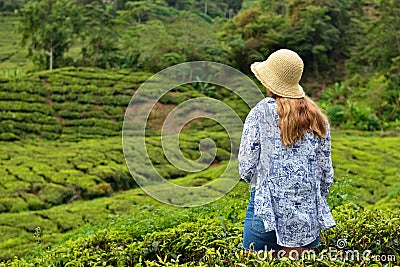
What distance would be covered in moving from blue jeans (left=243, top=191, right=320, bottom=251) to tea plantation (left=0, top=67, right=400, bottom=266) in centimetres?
13

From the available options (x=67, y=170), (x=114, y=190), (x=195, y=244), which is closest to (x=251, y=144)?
(x=195, y=244)

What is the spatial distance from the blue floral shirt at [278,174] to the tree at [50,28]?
21.6 metres

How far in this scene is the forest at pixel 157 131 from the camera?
3.05m

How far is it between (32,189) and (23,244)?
370cm

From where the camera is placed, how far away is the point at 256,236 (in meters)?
2.52

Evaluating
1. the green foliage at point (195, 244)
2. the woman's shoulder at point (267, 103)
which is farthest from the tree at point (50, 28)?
the woman's shoulder at point (267, 103)

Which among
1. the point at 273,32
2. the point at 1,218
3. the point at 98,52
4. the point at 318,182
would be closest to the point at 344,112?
the point at 273,32

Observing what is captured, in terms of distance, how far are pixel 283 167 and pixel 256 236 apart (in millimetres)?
359

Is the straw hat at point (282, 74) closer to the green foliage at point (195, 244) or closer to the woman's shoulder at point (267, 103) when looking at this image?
the woman's shoulder at point (267, 103)

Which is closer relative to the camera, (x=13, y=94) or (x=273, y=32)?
(x=13, y=94)

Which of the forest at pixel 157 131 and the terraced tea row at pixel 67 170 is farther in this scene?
the terraced tea row at pixel 67 170

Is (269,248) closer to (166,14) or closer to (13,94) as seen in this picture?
(13,94)

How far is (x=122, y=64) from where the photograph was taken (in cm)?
2445

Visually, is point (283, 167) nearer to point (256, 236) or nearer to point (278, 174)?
point (278, 174)
